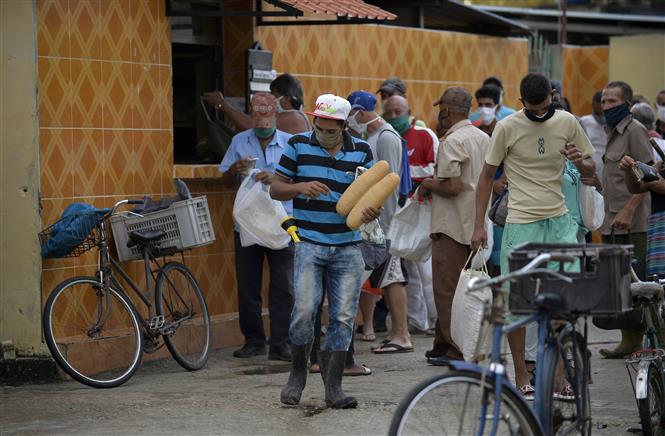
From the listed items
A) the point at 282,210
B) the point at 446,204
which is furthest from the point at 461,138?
the point at 282,210

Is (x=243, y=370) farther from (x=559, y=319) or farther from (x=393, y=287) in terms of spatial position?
(x=559, y=319)

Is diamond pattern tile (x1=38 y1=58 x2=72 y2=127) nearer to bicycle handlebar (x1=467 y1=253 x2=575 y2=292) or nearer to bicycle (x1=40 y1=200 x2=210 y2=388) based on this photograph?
bicycle (x1=40 y1=200 x2=210 y2=388)

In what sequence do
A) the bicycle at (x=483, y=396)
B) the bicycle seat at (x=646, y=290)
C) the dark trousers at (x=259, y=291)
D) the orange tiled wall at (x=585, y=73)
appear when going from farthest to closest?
the orange tiled wall at (x=585, y=73) → the dark trousers at (x=259, y=291) → the bicycle seat at (x=646, y=290) → the bicycle at (x=483, y=396)

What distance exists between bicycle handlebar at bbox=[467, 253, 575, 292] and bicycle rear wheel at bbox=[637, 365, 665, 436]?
1.56 meters

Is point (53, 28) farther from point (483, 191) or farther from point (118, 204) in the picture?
point (483, 191)

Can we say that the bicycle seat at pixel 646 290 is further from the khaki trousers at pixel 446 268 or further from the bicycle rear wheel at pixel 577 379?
the khaki trousers at pixel 446 268

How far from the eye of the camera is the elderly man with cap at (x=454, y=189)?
955cm

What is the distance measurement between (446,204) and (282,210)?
4.18 ft

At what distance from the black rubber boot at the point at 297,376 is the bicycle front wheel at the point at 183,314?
1.74 m

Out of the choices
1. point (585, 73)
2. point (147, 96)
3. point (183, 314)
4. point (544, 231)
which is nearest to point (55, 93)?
point (147, 96)

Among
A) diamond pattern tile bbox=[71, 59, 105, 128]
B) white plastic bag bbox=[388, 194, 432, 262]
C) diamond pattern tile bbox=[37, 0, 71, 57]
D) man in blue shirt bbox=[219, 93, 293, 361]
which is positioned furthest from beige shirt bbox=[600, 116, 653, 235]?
diamond pattern tile bbox=[37, 0, 71, 57]

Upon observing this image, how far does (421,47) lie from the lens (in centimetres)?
1422

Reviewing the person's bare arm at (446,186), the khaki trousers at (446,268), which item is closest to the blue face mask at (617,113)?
the person's bare arm at (446,186)

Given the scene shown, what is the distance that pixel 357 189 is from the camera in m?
7.67
